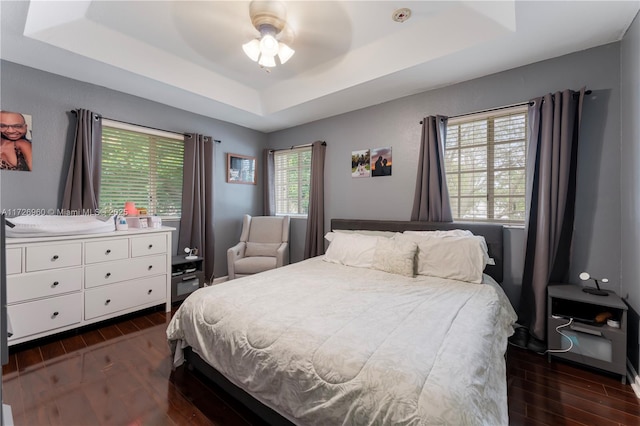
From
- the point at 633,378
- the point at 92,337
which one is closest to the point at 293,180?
the point at 92,337

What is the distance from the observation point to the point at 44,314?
2.28 metres

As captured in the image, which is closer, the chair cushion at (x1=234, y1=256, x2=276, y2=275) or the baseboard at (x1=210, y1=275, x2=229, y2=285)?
the chair cushion at (x1=234, y1=256, x2=276, y2=275)

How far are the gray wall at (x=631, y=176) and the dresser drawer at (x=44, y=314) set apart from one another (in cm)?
437

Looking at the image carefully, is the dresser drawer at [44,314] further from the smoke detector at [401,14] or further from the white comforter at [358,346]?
the smoke detector at [401,14]

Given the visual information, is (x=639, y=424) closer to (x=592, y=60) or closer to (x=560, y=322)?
(x=560, y=322)

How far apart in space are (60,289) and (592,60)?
487 centimetres

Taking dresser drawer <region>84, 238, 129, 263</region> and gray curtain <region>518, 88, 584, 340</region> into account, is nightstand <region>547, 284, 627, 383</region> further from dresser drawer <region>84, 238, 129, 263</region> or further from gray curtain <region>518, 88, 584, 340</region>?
dresser drawer <region>84, 238, 129, 263</region>

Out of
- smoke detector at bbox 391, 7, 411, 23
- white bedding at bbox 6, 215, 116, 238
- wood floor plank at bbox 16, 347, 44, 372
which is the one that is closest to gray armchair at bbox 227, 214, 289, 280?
white bedding at bbox 6, 215, 116, 238

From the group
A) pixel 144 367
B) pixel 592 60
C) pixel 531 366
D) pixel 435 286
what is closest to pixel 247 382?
pixel 144 367

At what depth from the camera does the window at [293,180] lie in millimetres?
4234

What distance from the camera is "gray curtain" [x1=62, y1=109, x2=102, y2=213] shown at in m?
2.70

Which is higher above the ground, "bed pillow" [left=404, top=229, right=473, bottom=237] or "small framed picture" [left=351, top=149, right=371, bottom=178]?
"small framed picture" [left=351, top=149, right=371, bottom=178]

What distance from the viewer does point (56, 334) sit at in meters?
2.42

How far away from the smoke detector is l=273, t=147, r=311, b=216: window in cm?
221
